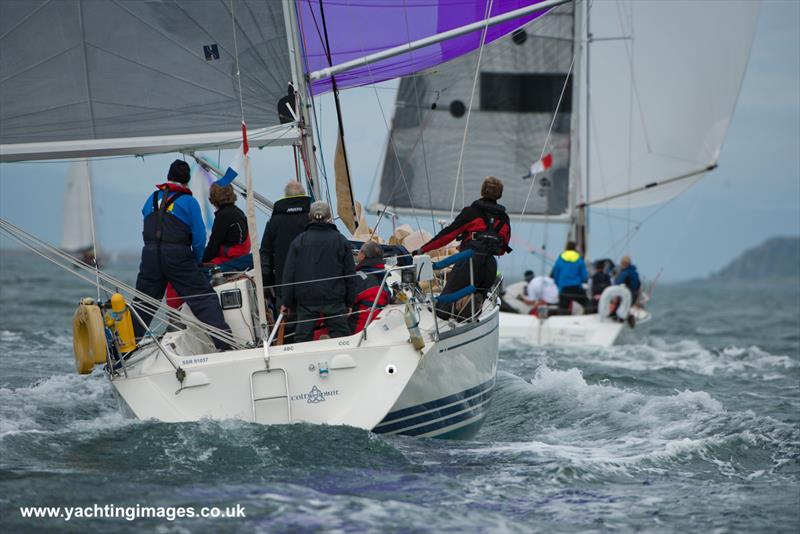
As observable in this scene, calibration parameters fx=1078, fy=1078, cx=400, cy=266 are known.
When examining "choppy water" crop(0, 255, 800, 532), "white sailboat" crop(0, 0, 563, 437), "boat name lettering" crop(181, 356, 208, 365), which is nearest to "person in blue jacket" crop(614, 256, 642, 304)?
"choppy water" crop(0, 255, 800, 532)

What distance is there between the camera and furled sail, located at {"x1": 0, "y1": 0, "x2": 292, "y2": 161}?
25.5 feet

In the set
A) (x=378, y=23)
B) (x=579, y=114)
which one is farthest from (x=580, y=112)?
(x=378, y=23)

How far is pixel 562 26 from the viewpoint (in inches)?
843

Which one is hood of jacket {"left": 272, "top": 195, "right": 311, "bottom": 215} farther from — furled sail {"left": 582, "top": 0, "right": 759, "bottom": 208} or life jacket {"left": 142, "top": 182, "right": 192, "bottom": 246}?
furled sail {"left": 582, "top": 0, "right": 759, "bottom": 208}

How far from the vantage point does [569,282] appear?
18.8 meters

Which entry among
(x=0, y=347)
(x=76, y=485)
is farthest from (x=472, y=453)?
(x=0, y=347)

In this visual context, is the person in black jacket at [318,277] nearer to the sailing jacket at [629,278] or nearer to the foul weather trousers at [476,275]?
the foul weather trousers at [476,275]

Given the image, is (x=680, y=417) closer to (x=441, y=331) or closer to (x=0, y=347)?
(x=441, y=331)

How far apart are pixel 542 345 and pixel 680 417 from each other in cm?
806

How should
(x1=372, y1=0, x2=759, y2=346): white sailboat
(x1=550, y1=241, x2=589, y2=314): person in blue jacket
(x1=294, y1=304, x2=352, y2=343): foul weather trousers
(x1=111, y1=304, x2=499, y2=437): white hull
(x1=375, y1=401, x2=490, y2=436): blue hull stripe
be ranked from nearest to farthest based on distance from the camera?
1. (x1=111, y1=304, x2=499, y2=437): white hull
2. (x1=375, y1=401, x2=490, y2=436): blue hull stripe
3. (x1=294, y1=304, x2=352, y2=343): foul weather trousers
4. (x1=550, y1=241, x2=589, y2=314): person in blue jacket
5. (x1=372, y1=0, x2=759, y2=346): white sailboat

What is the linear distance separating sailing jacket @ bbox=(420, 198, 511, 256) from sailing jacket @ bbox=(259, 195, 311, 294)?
997 millimetres

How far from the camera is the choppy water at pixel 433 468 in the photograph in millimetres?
5508

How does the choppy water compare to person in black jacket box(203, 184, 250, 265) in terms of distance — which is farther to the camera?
person in black jacket box(203, 184, 250, 265)

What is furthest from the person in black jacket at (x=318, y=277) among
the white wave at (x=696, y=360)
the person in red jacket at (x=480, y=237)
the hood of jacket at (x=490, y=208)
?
the white wave at (x=696, y=360)
